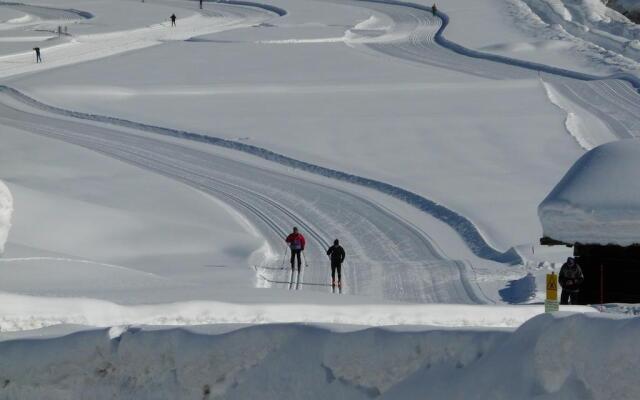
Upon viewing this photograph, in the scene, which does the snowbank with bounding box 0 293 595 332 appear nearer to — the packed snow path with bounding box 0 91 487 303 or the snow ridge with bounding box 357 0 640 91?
the packed snow path with bounding box 0 91 487 303

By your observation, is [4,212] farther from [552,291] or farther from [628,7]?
[628,7]

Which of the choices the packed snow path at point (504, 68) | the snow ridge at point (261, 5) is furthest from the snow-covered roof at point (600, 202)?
the snow ridge at point (261, 5)

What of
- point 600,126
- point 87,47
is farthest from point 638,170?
point 87,47

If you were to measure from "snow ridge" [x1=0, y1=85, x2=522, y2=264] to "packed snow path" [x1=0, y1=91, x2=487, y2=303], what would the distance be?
2.10 ft

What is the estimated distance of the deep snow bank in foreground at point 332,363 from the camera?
4.78 m

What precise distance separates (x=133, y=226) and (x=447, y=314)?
10.5 m

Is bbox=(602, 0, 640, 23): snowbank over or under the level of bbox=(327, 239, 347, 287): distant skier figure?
under

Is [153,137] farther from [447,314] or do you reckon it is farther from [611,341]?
[611,341]

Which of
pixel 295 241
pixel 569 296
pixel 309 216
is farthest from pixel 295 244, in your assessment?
pixel 569 296

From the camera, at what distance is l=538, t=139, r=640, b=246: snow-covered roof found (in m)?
12.8

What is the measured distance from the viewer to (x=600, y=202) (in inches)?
510

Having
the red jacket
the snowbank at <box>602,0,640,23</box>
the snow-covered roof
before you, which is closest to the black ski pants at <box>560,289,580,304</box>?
the snow-covered roof

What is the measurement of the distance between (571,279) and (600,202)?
93 cm

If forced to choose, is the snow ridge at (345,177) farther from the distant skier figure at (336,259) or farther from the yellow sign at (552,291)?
the yellow sign at (552,291)
